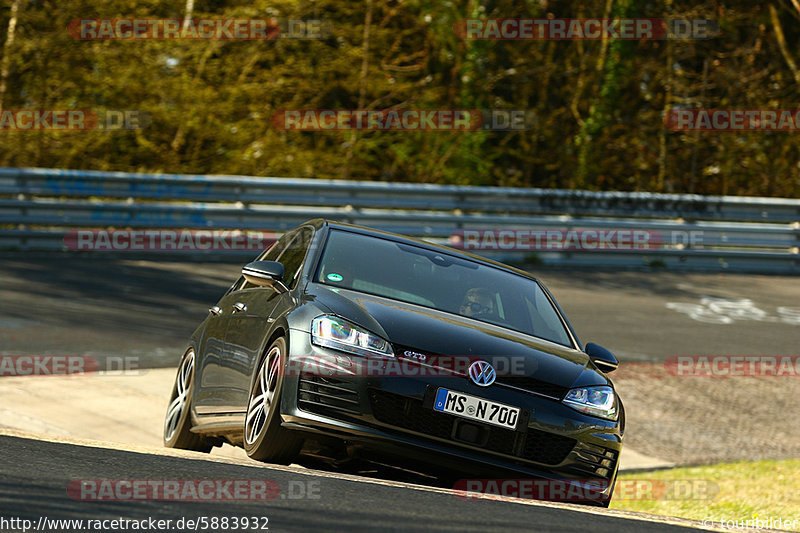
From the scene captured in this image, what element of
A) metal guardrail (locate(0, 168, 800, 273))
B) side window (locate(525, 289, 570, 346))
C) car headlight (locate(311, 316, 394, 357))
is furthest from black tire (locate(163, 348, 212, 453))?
metal guardrail (locate(0, 168, 800, 273))

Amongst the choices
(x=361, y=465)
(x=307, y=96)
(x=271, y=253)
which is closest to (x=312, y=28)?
(x=307, y=96)

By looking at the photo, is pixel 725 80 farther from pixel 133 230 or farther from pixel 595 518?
pixel 595 518

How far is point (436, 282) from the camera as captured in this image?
7.14 metres

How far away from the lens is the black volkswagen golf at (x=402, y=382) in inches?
230

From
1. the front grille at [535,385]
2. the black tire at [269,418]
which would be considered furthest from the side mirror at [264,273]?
the front grille at [535,385]

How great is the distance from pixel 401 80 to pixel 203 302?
937cm

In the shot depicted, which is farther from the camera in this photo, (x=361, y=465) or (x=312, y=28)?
(x=312, y=28)

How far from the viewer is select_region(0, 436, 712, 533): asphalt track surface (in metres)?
4.55

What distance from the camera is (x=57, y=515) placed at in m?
4.42

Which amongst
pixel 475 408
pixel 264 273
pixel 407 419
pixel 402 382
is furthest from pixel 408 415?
pixel 264 273

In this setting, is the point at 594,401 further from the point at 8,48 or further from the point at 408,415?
the point at 8,48

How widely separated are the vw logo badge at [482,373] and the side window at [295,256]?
1.25m

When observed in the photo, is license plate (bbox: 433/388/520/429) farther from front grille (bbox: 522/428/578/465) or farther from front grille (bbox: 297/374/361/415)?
front grille (bbox: 297/374/361/415)

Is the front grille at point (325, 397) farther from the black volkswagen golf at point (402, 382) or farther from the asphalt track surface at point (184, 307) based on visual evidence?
the asphalt track surface at point (184, 307)
